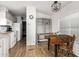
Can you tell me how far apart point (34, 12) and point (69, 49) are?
268 centimetres

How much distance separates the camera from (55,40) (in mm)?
2916

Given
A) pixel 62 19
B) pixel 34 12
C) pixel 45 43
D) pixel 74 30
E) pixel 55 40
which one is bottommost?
pixel 45 43

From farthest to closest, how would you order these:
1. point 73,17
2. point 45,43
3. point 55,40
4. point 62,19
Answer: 1. point 45,43
2. point 62,19
3. point 73,17
4. point 55,40

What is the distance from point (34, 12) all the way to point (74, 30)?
2459 millimetres

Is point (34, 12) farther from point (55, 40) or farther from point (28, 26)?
point (55, 40)

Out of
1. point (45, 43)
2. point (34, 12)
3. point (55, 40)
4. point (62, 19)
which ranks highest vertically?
point (34, 12)

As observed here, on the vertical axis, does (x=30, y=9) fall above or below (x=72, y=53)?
above

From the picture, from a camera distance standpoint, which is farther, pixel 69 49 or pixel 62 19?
pixel 62 19

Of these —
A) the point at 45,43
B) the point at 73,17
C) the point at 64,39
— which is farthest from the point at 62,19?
the point at 45,43

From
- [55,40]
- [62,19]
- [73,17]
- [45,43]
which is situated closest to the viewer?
[55,40]

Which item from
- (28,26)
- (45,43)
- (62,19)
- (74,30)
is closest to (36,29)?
(28,26)

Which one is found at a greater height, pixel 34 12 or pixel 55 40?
pixel 34 12

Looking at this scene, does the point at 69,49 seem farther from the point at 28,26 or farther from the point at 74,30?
the point at 28,26

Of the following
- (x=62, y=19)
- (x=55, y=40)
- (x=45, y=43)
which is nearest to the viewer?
(x=55, y=40)
